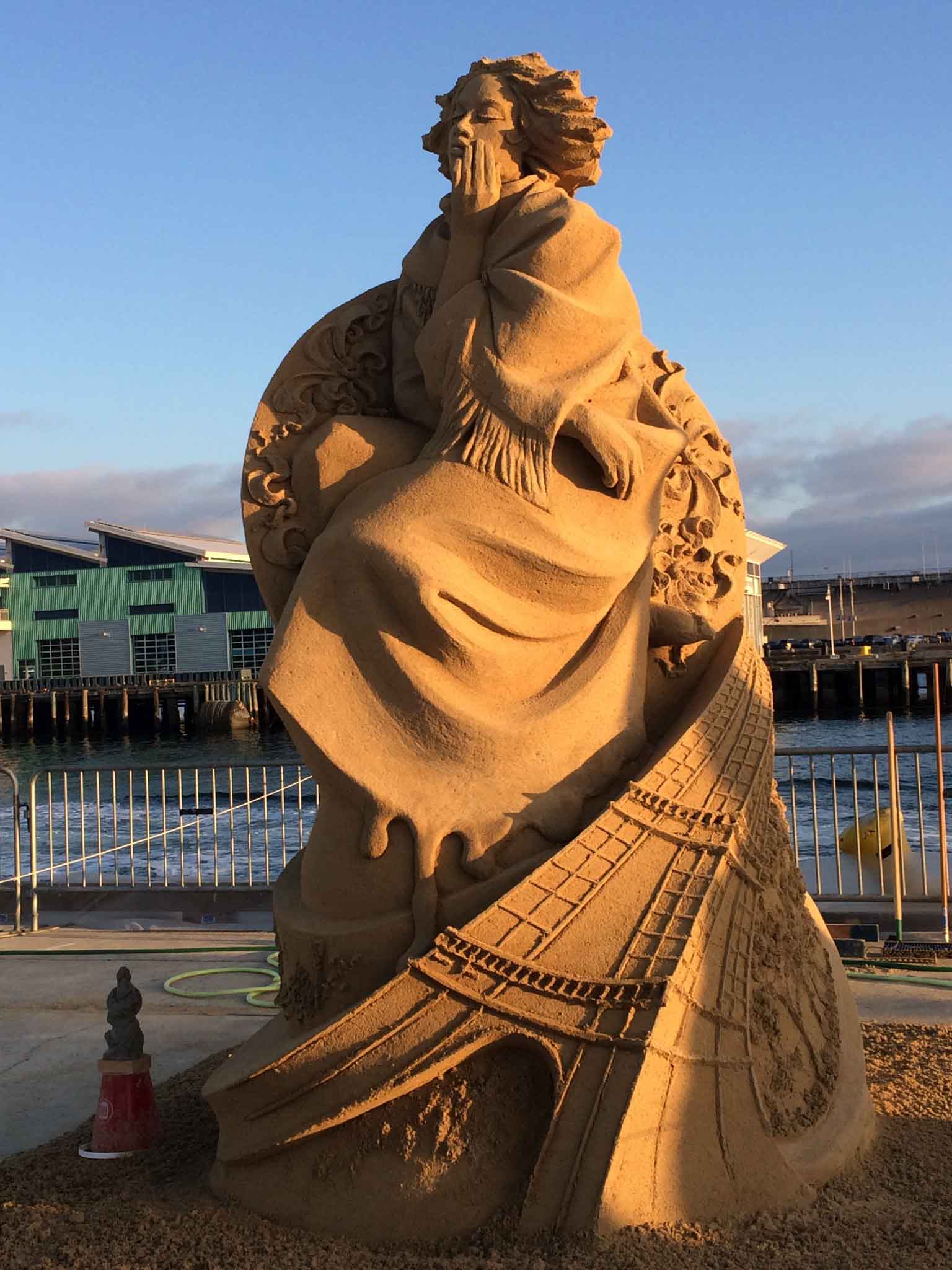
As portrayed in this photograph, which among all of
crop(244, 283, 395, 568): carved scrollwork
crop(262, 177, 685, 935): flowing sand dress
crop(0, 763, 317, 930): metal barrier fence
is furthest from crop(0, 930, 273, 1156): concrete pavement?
crop(244, 283, 395, 568): carved scrollwork

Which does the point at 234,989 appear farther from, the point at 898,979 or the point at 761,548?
the point at 761,548

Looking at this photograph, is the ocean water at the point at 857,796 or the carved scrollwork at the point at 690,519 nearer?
the carved scrollwork at the point at 690,519

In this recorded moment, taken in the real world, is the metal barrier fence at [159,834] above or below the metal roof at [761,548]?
below

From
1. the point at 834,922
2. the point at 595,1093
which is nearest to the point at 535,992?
the point at 595,1093

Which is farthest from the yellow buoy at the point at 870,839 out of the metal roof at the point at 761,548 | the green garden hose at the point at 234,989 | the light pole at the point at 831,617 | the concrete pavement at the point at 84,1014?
the light pole at the point at 831,617

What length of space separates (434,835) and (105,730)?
3971 centimetres

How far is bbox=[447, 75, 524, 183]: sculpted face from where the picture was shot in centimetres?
370

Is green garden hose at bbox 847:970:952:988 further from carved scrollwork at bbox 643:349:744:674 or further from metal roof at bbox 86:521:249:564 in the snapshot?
metal roof at bbox 86:521:249:564

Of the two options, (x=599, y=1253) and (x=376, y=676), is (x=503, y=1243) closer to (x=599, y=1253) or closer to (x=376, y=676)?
(x=599, y=1253)

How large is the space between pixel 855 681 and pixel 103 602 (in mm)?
26137

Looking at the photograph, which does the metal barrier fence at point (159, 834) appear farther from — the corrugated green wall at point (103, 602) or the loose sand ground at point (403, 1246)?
the corrugated green wall at point (103, 602)

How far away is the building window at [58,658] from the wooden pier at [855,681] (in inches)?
938

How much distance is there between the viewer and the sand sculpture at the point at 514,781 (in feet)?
9.93

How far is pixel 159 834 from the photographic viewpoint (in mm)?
9281
